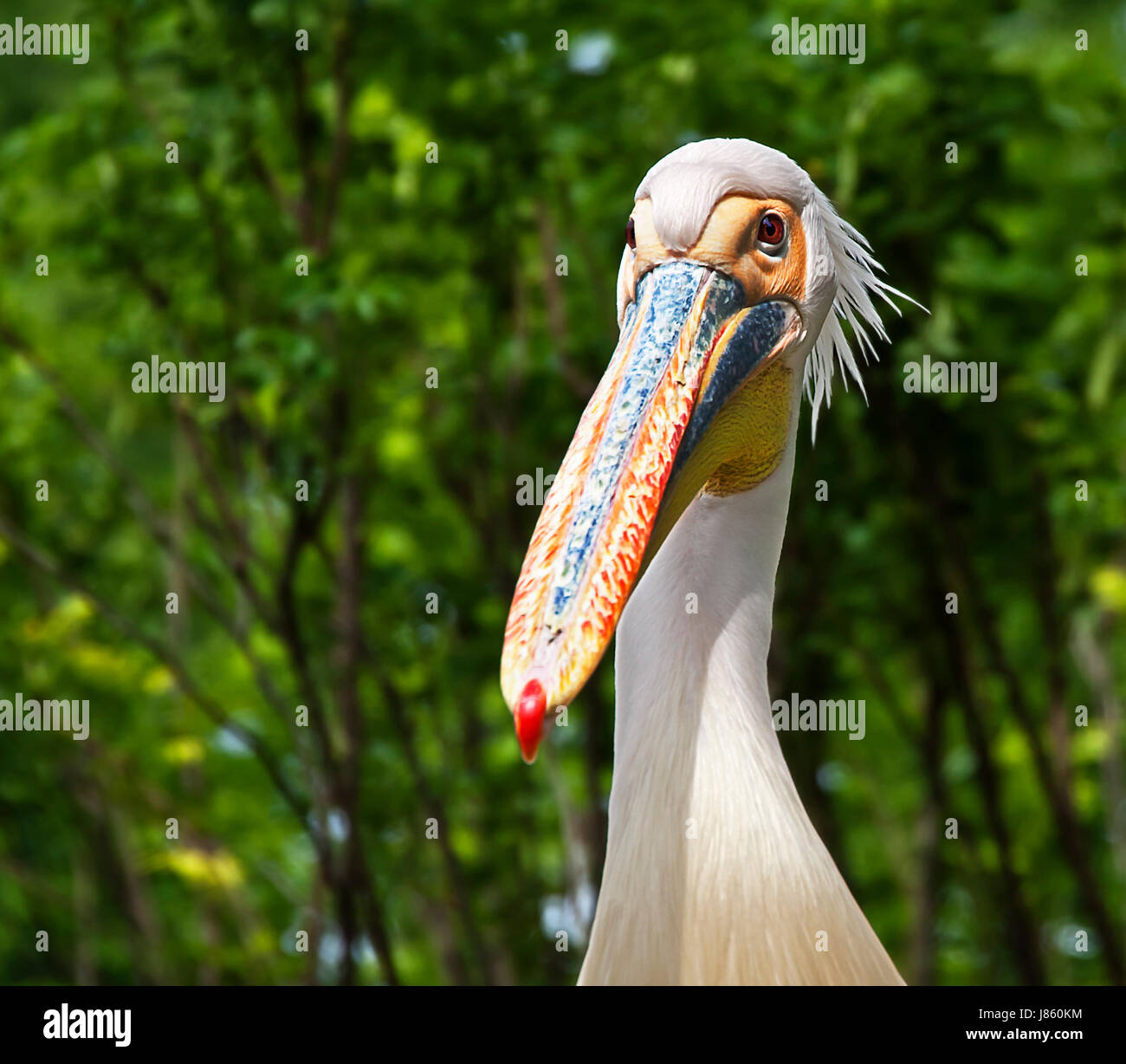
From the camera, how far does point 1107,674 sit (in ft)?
27.7

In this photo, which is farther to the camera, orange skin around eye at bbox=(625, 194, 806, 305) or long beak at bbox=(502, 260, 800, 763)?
orange skin around eye at bbox=(625, 194, 806, 305)

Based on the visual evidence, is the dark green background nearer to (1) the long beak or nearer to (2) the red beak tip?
(1) the long beak

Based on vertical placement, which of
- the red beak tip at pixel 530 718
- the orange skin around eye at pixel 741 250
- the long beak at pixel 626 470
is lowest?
the red beak tip at pixel 530 718

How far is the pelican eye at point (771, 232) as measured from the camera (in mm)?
3369

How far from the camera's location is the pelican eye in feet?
11.1

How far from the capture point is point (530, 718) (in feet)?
8.56

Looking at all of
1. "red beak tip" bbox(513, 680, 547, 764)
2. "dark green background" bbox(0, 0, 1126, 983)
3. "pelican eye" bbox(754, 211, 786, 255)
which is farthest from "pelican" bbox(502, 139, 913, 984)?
"dark green background" bbox(0, 0, 1126, 983)

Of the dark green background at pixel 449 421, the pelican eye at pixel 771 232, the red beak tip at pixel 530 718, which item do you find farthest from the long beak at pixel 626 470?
the dark green background at pixel 449 421

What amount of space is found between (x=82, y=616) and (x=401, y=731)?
169 centimetres

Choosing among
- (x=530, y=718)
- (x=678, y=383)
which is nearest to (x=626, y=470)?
(x=678, y=383)

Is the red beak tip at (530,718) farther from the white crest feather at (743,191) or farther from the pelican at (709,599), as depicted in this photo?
the white crest feather at (743,191)

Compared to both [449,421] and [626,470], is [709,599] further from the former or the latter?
[449,421]
